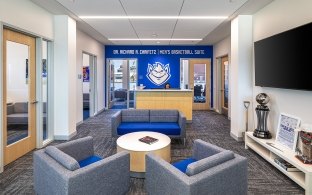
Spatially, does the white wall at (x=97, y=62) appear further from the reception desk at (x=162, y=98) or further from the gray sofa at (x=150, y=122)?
the gray sofa at (x=150, y=122)

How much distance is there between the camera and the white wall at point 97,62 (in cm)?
680

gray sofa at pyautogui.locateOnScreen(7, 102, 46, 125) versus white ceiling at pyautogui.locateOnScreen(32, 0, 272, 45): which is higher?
white ceiling at pyautogui.locateOnScreen(32, 0, 272, 45)

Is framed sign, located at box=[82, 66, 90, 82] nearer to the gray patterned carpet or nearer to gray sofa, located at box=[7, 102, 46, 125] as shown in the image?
the gray patterned carpet

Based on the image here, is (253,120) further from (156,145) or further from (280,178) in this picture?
(156,145)

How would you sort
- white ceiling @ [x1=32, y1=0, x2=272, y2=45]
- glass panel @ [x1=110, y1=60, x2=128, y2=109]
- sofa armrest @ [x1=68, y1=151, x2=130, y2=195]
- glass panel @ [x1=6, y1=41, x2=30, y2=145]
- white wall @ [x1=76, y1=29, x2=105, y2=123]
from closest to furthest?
sofa armrest @ [x1=68, y1=151, x2=130, y2=195], glass panel @ [x1=6, y1=41, x2=30, y2=145], white ceiling @ [x1=32, y1=0, x2=272, y2=45], white wall @ [x1=76, y1=29, x2=105, y2=123], glass panel @ [x1=110, y1=60, x2=128, y2=109]

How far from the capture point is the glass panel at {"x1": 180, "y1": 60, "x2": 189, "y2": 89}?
10359mm

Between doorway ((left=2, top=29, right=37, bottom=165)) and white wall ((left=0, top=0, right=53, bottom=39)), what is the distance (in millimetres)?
188

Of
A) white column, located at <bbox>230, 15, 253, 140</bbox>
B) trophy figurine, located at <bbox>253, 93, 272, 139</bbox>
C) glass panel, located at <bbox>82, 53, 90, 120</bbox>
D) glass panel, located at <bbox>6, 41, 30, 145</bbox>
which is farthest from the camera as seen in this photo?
glass panel, located at <bbox>82, 53, 90, 120</bbox>

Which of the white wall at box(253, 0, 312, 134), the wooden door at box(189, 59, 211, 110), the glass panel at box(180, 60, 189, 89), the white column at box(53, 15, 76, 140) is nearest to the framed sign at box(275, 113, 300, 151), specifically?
the white wall at box(253, 0, 312, 134)

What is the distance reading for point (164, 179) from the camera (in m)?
2.15

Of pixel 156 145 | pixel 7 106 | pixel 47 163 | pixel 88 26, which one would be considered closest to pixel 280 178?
pixel 156 145

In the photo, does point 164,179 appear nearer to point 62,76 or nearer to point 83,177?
point 83,177

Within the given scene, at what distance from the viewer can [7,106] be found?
3.66m

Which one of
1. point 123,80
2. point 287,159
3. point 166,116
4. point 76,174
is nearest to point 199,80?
point 123,80
